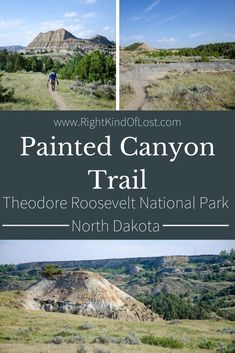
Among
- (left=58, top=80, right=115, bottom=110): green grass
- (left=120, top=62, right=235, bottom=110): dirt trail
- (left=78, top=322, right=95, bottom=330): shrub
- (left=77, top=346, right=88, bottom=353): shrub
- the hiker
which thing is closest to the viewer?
(left=77, top=346, right=88, bottom=353): shrub

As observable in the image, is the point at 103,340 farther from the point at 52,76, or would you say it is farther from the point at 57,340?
the point at 52,76

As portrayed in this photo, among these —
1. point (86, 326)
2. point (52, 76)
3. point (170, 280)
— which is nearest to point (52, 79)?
point (52, 76)

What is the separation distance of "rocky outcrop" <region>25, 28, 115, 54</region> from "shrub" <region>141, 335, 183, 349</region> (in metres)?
2.72

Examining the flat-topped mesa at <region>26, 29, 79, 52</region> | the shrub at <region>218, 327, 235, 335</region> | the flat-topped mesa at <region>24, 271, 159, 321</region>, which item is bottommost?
the shrub at <region>218, 327, 235, 335</region>

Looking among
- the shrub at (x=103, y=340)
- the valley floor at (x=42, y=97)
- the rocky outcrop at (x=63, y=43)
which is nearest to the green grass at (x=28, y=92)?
the valley floor at (x=42, y=97)

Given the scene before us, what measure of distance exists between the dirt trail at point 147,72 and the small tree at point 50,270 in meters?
1.69

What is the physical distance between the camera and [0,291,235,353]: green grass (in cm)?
741

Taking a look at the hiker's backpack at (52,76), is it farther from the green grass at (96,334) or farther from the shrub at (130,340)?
the shrub at (130,340)

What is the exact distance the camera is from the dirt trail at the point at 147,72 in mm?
8008

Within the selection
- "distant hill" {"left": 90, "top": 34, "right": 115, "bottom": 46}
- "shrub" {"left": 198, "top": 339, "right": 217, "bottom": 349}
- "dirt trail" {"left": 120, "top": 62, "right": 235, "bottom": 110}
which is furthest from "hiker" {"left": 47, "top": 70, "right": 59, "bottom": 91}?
"shrub" {"left": 198, "top": 339, "right": 217, "bottom": 349}

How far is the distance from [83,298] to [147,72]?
226 cm

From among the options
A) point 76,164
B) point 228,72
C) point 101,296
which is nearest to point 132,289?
point 101,296

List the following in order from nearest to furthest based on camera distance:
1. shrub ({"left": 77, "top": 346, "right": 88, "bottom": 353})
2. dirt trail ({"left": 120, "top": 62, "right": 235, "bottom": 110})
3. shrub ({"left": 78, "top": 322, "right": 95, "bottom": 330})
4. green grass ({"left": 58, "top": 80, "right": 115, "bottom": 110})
Result: shrub ({"left": 77, "top": 346, "right": 88, "bottom": 353}) < shrub ({"left": 78, "top": 322, "right": 95, "bottom": 330}) < green grass ({"left": 58, "top": 80, "right": 115, "bottom": 110}) < dirt trail ({"left": 120, "top": 62, "right": 235, "bottom": 110})

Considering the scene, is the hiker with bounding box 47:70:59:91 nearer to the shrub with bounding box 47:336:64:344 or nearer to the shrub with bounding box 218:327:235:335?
the shrub with bounding box 47:336:64:344
